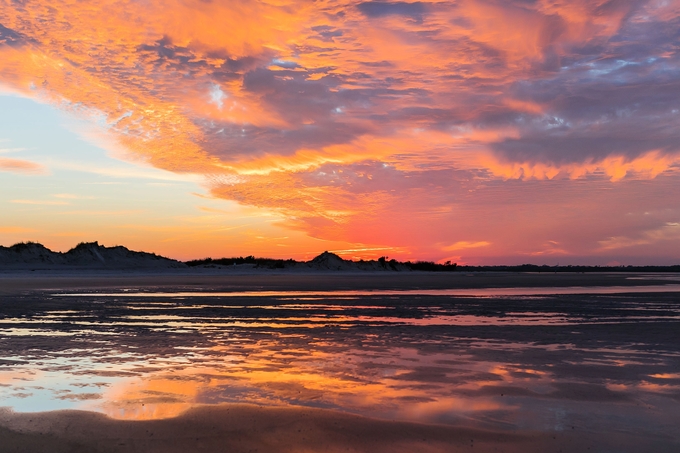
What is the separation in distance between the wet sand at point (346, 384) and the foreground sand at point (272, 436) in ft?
0.09

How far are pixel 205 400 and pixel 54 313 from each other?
649 inches

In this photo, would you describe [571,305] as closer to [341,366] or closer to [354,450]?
[341,366]

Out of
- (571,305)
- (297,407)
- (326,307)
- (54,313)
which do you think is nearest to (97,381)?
(297,407)

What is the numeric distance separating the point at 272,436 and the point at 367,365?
4939mm

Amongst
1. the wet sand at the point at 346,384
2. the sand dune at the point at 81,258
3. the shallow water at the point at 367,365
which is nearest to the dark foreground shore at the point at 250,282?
the sand dune at the point at 81,258

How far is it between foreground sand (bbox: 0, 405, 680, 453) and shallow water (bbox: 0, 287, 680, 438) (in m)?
0.40

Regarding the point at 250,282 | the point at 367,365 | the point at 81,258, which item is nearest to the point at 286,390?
the point at 367,365

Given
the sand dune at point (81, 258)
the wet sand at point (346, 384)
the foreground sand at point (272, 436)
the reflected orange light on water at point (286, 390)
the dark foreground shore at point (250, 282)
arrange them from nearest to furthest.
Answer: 1. the foreground sand at point (272, 436)
2. the wet sand at point (346, 384)
3. the reflected orange light on water at point (286, 390)
4. the dark foreground shore at point (250, 282)
5. the sand dune at point (81, 258)

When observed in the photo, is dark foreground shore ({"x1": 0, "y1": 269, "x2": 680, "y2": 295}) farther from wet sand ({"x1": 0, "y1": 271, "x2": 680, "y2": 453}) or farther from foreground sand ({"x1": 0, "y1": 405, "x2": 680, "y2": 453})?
foreground sand ({"x1": 0, "y1": 405, "x2": 680, "y2": 453})

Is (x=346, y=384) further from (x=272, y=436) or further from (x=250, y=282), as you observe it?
(x=250, y=282)

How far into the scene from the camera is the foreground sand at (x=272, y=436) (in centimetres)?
659

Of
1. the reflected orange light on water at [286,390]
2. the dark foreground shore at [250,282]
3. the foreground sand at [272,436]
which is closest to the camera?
the foreground sand at [272,436]

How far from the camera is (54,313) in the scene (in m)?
22.3

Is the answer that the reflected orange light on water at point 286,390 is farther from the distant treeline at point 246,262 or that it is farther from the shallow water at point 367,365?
the distant treeline at point 246,262
